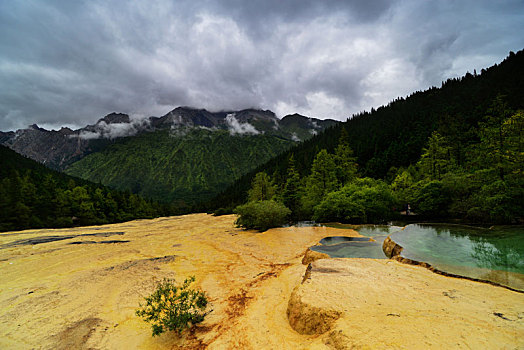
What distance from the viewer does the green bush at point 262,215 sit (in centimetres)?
2589

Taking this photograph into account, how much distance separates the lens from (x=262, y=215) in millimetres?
25891

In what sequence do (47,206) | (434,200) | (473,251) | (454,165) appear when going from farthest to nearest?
1. (47,206)
2. (454,165)
3. (434,200)
4. (473,251)

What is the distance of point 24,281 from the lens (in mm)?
11391

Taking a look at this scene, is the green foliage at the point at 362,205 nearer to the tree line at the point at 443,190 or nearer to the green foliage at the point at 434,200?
the tree line at the point at 443,190

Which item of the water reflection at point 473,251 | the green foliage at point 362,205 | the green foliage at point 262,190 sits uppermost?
the green foliage at point 262,190

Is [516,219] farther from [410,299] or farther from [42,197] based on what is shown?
[42,197]

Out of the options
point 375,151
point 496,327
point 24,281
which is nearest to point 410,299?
point 496,327

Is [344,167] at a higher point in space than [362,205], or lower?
higher

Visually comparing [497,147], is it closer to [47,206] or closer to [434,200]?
[434,200]

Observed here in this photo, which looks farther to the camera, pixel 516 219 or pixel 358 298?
pixel 516 219

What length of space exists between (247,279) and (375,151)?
81.6 metres

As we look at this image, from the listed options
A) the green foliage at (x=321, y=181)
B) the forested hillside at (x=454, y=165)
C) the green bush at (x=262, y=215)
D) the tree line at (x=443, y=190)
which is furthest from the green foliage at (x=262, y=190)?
the green bush at (x=262, y=215)

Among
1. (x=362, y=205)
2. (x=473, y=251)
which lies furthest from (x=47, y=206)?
(x=473, y=251)

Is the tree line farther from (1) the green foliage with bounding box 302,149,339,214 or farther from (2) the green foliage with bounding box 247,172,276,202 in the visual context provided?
(2) the green foliage with bounding box 247,172,276,202
